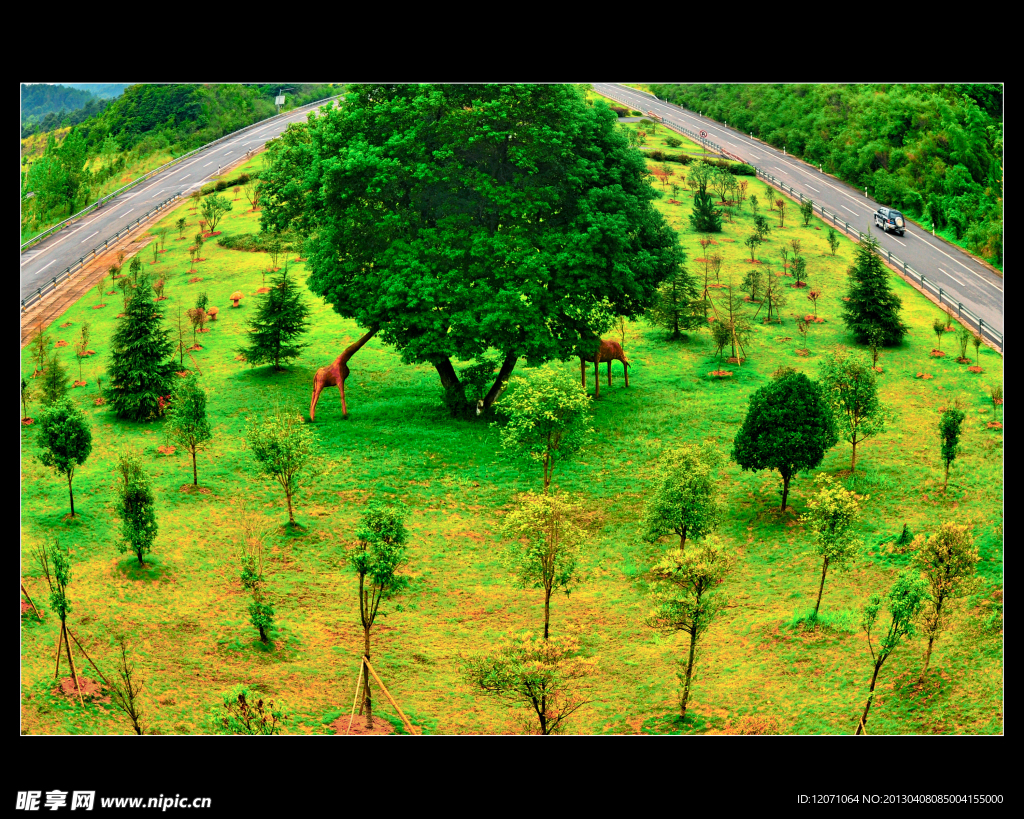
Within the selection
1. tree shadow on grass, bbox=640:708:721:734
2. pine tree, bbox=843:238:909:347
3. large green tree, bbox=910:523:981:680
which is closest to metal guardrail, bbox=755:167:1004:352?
pine tree, bbox=843:238:909:347

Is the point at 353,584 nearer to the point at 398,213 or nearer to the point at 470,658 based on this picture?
the point at 470,658

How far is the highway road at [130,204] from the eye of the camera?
6644 centimetres

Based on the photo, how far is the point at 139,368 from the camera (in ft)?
149

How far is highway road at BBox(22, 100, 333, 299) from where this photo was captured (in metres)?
66.4

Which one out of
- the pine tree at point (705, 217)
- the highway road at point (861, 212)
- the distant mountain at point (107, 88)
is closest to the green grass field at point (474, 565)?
the highway road at point (861, 212)

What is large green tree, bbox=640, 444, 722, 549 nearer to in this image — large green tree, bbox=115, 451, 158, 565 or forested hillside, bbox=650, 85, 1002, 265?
large green tree, bbox=115, 451, 158, 565

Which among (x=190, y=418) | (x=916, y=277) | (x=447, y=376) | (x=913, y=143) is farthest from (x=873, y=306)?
(x=190, y=418)

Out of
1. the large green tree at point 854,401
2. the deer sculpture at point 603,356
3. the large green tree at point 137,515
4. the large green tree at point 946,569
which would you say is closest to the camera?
the large green tree at point 946,569

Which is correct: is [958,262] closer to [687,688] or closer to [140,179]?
[687,688]

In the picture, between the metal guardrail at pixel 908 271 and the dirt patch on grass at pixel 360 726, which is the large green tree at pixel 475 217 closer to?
the dirt patch on grass at pixel 360 726

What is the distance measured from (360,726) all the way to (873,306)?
124ft

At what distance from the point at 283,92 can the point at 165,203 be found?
28.6 m

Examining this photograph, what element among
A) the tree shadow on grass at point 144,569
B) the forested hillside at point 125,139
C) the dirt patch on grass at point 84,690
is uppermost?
the forested hillside at point 125,139

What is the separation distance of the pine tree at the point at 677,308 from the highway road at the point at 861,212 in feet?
50.4
